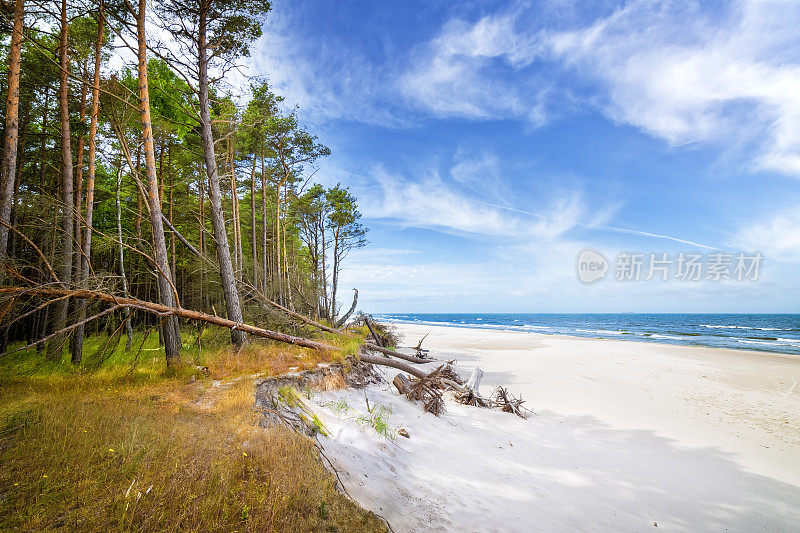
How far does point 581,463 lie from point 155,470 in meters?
6.75

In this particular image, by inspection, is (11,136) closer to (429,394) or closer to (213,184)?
(213,184)

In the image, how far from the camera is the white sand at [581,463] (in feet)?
13.7

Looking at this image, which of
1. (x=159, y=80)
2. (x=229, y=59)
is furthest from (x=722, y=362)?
(x=159, y=80)

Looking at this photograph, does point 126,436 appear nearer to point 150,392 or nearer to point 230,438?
point 230,438

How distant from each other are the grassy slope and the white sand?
0.88m

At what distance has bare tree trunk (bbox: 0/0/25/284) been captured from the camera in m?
6.70

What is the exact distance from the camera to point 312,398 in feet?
21.0

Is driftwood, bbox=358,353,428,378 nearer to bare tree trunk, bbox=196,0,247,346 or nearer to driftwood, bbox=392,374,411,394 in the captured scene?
driftwood, bbox=392,374,411,394

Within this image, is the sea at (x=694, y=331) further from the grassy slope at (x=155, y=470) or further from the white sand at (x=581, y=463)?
the grassy slope at (x=155, y=470)

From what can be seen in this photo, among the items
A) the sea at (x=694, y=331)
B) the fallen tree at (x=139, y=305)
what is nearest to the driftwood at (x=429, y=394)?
the fallen tree at (x=139, y=305)

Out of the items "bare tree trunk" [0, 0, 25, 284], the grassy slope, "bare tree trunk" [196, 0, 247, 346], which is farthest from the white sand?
"bare tree trunk" [0, 0, 25, 284]

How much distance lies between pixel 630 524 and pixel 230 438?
5314 mm

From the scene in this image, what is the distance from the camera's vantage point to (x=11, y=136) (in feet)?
22.6

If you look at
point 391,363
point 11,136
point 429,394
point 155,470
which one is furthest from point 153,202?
point 429,394
